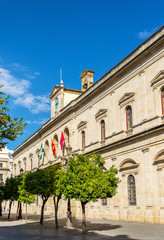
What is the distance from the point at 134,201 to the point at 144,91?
8029 millimetres

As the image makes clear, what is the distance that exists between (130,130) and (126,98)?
2.63 m

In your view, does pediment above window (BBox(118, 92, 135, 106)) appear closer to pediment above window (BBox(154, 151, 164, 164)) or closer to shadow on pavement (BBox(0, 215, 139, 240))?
pediment above window (BBox(154, 151, 164, 164))

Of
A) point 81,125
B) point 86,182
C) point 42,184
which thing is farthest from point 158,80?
point 81,125

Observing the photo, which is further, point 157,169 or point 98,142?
point 98,142

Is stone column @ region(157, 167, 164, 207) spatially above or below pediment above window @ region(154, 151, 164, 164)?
below

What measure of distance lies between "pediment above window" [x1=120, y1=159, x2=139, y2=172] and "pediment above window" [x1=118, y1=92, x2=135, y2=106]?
462cm

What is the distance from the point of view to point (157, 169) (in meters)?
19.7

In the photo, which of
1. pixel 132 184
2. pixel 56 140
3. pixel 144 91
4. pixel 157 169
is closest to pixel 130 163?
pixel 132 184

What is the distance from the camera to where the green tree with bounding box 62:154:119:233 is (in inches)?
614

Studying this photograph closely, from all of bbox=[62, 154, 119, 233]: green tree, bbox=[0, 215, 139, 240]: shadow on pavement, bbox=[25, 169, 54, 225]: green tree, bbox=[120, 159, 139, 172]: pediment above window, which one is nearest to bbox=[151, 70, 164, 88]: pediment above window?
bbox=[120, 159, 139, 172]: pediment above window

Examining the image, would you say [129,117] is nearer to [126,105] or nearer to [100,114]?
[126,105]

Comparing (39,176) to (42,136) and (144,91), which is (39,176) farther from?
(42,136)

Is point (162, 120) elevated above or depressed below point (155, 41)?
below

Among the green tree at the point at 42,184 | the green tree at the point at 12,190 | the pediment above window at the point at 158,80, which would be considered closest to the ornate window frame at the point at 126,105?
the pediment above window at the point at 158,80
